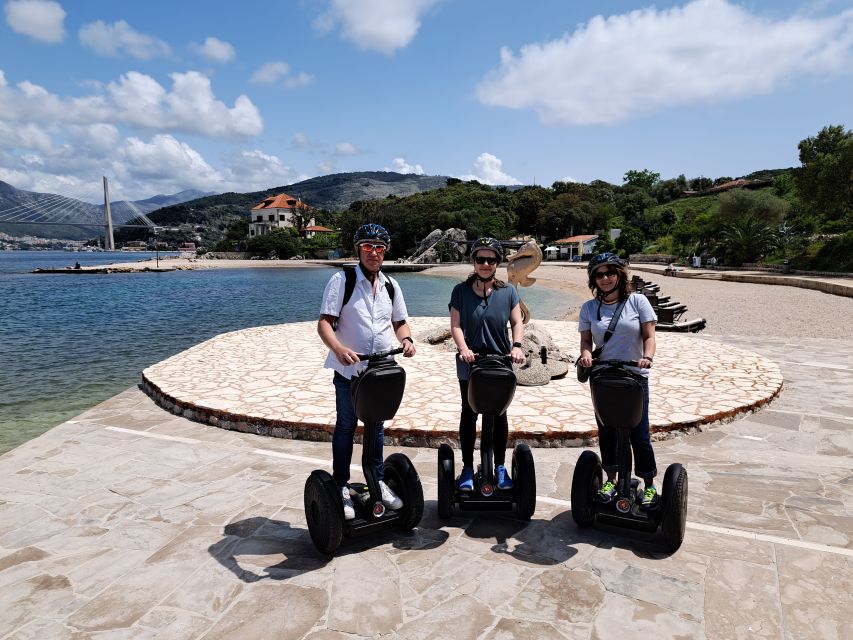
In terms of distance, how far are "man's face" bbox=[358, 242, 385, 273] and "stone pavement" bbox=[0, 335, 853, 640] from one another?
1.90 metres

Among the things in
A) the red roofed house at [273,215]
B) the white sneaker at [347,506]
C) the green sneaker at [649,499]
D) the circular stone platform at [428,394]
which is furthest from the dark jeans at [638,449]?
the red roofed house at [273,215]

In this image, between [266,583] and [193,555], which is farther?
[193,555]

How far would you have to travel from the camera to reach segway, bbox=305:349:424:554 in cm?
314

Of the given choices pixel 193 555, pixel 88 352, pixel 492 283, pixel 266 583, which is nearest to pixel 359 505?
pixel 266 583

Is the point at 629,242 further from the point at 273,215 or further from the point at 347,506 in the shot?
the point at 273,215

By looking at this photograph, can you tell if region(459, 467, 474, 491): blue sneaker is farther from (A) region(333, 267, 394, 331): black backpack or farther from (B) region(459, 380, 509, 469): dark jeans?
(A) region(333, 267, 394, 331): black backpack

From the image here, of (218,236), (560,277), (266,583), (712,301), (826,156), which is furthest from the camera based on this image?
(218,236)

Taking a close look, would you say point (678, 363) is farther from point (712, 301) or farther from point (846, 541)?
point (712, 301)

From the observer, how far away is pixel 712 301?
22375 millimetres

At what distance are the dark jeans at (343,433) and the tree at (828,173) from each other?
39930 millimetres

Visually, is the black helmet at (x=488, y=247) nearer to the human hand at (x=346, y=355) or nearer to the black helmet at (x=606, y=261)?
the black helmet at (x=606, y=261)

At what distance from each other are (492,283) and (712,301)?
73.0 feet

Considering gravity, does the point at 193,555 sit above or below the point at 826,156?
below

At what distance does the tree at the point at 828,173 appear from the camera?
32.1 metres
